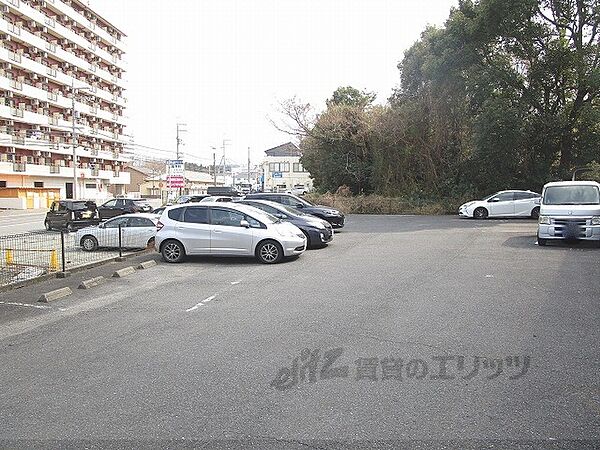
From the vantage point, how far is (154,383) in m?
5.30

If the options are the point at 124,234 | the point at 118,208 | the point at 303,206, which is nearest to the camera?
the point at 124,234

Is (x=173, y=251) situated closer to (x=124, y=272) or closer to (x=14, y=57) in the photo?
(x=124, y=272)

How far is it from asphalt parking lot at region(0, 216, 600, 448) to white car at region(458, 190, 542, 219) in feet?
53.0

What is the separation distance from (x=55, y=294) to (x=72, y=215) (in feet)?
58.8

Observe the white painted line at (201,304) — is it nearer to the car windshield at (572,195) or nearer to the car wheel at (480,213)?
the car windshield at (572,195)

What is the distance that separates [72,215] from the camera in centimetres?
2638

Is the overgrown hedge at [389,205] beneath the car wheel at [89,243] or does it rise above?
above

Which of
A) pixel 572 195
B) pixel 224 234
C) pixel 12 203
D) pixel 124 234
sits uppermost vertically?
pixel 572 195

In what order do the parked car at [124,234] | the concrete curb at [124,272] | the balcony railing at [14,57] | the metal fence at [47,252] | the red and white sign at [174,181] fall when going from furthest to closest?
the balcony railing at [14,57] < the red and white sign at [174,181] < the parked car at [124,234] < the concrete curb at [124,272] < the metal fence at [47,252]

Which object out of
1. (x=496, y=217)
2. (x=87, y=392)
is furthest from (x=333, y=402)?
(x=496, y=217)

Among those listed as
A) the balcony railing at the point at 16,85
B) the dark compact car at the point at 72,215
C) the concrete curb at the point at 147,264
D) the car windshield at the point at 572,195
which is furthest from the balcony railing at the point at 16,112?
the car windshield at the point at 572,195

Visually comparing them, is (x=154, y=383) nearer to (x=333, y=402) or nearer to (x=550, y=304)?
(x=333, y=402)

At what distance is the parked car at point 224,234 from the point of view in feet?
44.9

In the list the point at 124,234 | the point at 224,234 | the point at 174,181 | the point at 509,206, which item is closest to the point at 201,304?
the point at 224,234
